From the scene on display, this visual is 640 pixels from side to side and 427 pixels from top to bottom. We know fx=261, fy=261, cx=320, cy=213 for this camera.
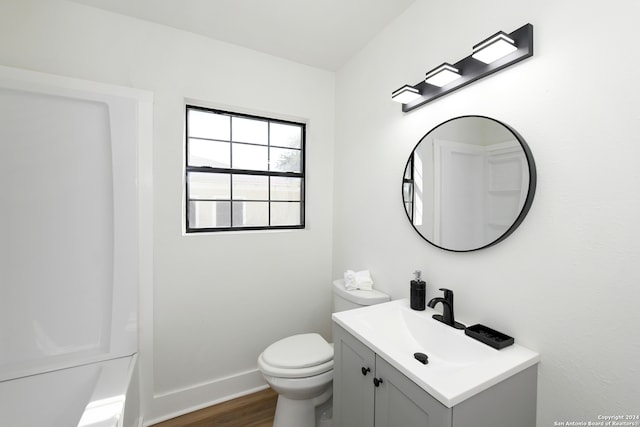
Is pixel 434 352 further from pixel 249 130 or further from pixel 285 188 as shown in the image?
pixel 249 130

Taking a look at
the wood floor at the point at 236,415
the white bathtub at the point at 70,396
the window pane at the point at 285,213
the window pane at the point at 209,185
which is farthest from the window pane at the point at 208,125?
the wood floor at the point at 236,415

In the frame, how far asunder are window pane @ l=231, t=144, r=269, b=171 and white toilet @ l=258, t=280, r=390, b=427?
4.17ft

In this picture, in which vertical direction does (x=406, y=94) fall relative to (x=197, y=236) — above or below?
above

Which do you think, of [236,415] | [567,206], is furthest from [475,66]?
[236,415]

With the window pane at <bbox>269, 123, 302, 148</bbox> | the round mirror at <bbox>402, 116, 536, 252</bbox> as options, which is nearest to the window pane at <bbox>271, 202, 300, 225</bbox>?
the window pane at <bbox>269, 123, 302, 148</bbox>

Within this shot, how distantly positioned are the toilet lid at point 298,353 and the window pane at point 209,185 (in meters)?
1.16

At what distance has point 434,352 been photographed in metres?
1.20

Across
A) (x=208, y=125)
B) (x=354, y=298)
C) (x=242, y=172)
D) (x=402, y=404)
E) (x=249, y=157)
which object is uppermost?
(x=208, y=125)

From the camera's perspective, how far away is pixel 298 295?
221 centimetres

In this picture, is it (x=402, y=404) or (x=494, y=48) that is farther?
(x=494, y=48)

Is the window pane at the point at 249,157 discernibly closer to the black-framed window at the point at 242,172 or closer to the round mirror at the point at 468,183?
the black-framed window at the point at 242,172

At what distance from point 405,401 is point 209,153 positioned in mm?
1931

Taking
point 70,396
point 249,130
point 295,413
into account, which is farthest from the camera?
point 249,130

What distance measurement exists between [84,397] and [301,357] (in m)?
1.17
